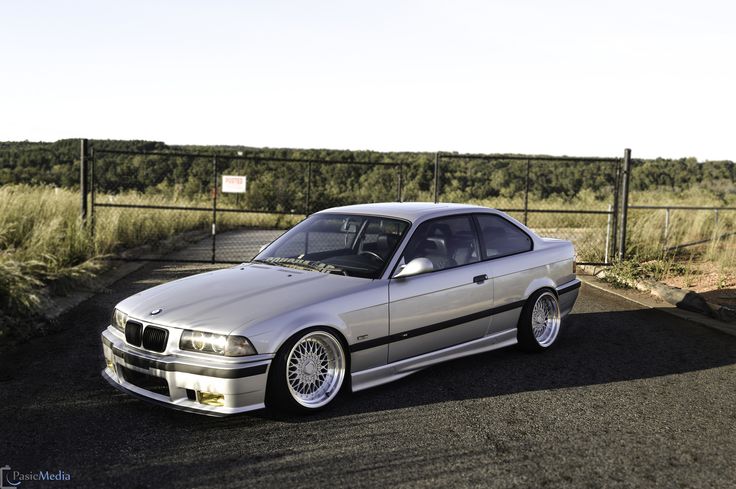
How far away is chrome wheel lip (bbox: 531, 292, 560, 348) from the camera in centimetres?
732

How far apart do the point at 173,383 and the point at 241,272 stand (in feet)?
4.97

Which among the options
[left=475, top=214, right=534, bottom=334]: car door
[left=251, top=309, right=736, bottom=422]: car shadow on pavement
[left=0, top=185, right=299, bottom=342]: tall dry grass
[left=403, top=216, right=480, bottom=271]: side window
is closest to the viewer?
[left=251, top=309, right=736, bottom=422]: car shadow on pavement

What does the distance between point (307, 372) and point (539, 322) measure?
3067 mm

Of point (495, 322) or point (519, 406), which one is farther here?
point (495, 322)

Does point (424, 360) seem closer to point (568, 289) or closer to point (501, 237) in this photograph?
point (501, 237)

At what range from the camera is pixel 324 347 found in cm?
535

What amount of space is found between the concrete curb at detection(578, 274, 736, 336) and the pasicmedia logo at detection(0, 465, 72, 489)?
24.9 feet

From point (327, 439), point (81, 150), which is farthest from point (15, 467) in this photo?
point (81, 150)

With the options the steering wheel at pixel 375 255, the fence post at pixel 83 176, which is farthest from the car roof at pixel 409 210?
the fence post at pixel 83 176

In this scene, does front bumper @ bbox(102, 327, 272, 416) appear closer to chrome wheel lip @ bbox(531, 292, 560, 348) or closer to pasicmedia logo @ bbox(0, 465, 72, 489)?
pasicmedia logo @ bbox(0, 465, 72, 489)

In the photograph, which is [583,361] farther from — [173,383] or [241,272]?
[173,383]

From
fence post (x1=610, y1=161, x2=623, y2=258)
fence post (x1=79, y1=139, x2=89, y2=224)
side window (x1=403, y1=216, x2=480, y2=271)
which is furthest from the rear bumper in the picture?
fence post (x1=79, y1=139, x2=89, y2=224)

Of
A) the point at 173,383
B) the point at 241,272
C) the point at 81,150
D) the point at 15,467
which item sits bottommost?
the point at 15,467

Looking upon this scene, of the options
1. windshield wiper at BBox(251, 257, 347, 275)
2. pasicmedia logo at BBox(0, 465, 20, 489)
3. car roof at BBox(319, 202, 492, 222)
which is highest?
car roof at BBox(319, 202, 492, 222)
